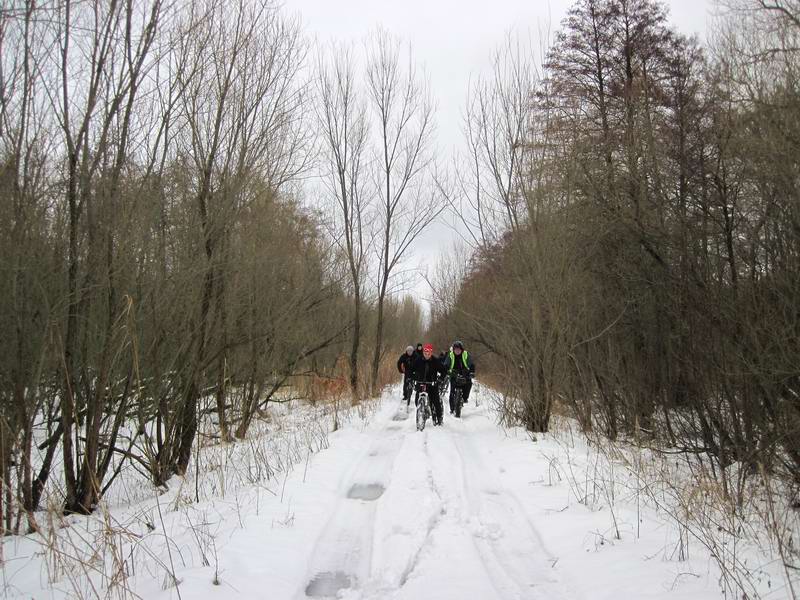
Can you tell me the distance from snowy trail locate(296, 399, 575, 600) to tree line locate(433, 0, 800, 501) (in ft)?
8.60

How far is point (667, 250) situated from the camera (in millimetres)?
7117

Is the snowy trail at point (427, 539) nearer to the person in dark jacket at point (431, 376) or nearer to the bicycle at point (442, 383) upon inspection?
→ the person in dark jacket at point (431, 376)

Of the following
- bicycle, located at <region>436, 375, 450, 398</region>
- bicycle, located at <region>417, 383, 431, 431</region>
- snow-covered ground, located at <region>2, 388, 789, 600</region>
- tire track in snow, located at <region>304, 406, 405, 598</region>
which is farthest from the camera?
bicycle, located at <region>436, 375, 450, 398</region>

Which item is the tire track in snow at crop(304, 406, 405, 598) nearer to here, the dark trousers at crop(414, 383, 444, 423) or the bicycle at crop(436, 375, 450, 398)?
the dark trousers at crop(414, 383, 444, 423)

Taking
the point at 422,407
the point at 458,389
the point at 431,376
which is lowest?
the point at 422,407

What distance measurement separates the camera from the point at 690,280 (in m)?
6.59

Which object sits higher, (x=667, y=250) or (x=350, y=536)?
(x=667, y=250)

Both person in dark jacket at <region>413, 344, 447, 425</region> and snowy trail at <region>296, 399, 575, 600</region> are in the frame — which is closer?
snowy trail at <region>296, 399, 575, 600</region>

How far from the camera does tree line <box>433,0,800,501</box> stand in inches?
219

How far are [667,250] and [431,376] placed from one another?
4.97 m

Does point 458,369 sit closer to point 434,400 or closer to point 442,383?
point 442,383

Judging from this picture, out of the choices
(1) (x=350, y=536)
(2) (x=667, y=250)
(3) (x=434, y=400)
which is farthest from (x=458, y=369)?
(1) (x=350, y=536)

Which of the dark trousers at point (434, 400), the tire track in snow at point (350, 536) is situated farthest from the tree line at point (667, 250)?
the tire track in snow at point (350, 536)

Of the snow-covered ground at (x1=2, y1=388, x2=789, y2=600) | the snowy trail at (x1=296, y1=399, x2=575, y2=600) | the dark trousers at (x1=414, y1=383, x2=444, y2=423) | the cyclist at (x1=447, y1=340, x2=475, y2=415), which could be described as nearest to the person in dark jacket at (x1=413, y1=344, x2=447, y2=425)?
the dark trousers at (x1=414, y1=383, x2=444, y2=423)
